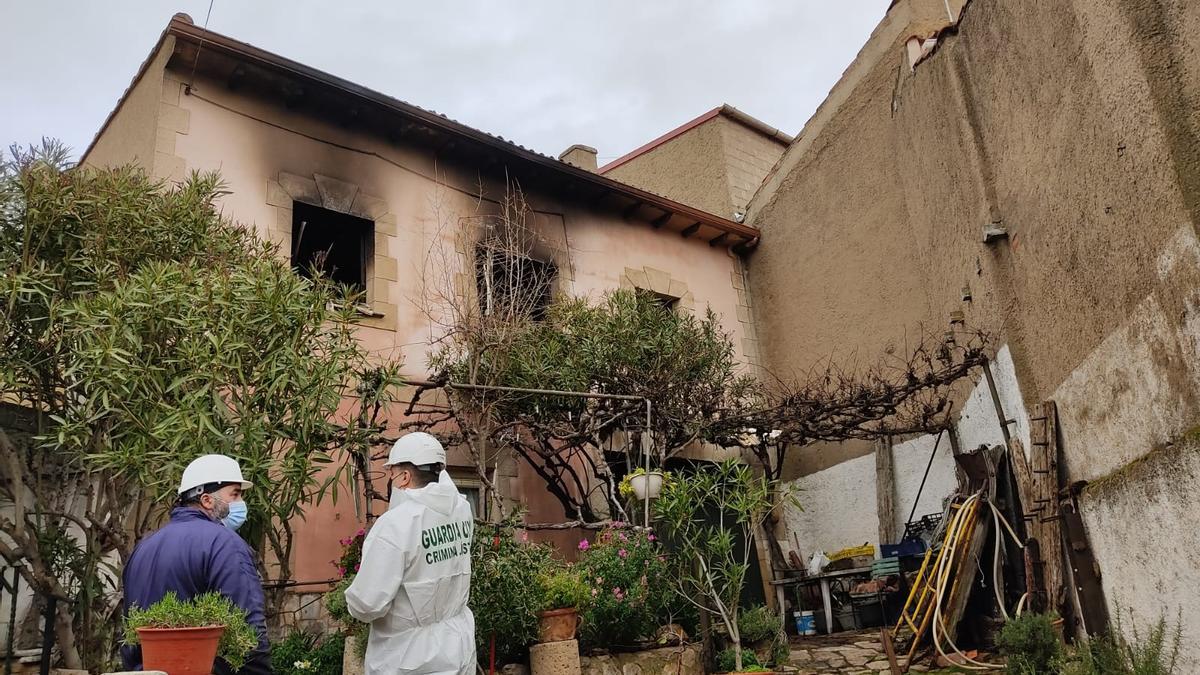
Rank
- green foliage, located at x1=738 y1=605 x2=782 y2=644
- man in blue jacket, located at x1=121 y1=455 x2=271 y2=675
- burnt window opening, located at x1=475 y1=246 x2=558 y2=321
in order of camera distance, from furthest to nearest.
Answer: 1. burnt window opening, located at x1=475 y1=246 x2=558 y2=321
2. green foliage, located at x1=738 y1=605 x2=782 y2=644
3. man in blue jacket, located at x1=121 y1=455 x2=271 y2=675

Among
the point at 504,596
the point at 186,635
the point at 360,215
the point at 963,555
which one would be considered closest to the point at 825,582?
the point at 963,555

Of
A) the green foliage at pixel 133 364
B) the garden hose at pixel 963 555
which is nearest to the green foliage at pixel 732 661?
the garden hose at pixel 963 555

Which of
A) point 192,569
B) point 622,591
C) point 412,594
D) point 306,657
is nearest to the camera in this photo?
point 192,569

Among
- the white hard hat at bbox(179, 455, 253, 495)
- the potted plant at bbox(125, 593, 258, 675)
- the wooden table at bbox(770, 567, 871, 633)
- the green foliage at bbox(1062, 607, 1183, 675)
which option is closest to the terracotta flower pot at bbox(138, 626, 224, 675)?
the potted plant at bbox(125, 593, 258, 675)

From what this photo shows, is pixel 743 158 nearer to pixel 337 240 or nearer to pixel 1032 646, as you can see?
pixel 337 240

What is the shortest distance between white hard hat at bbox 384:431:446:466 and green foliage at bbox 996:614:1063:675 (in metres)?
4.45

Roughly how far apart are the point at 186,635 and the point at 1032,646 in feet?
17.8

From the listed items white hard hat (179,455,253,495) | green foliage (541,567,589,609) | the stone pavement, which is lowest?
the stone pavement

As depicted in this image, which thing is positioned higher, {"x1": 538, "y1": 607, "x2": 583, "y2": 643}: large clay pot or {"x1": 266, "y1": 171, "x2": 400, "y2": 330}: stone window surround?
→ {"x1": 266, "y1": 171, "x2": 400, "y2": 330}: stone window surround

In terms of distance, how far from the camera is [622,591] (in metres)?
6.23

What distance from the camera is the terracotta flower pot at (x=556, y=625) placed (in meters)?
5.74

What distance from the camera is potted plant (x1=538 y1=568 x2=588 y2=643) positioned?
576 cm

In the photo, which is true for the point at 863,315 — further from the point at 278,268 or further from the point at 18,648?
the point at 18,648

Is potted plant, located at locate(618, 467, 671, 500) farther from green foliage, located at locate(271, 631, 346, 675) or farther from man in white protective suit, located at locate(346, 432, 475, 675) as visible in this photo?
man in white protective suit, located at locate(346, 432, 475, 675)
